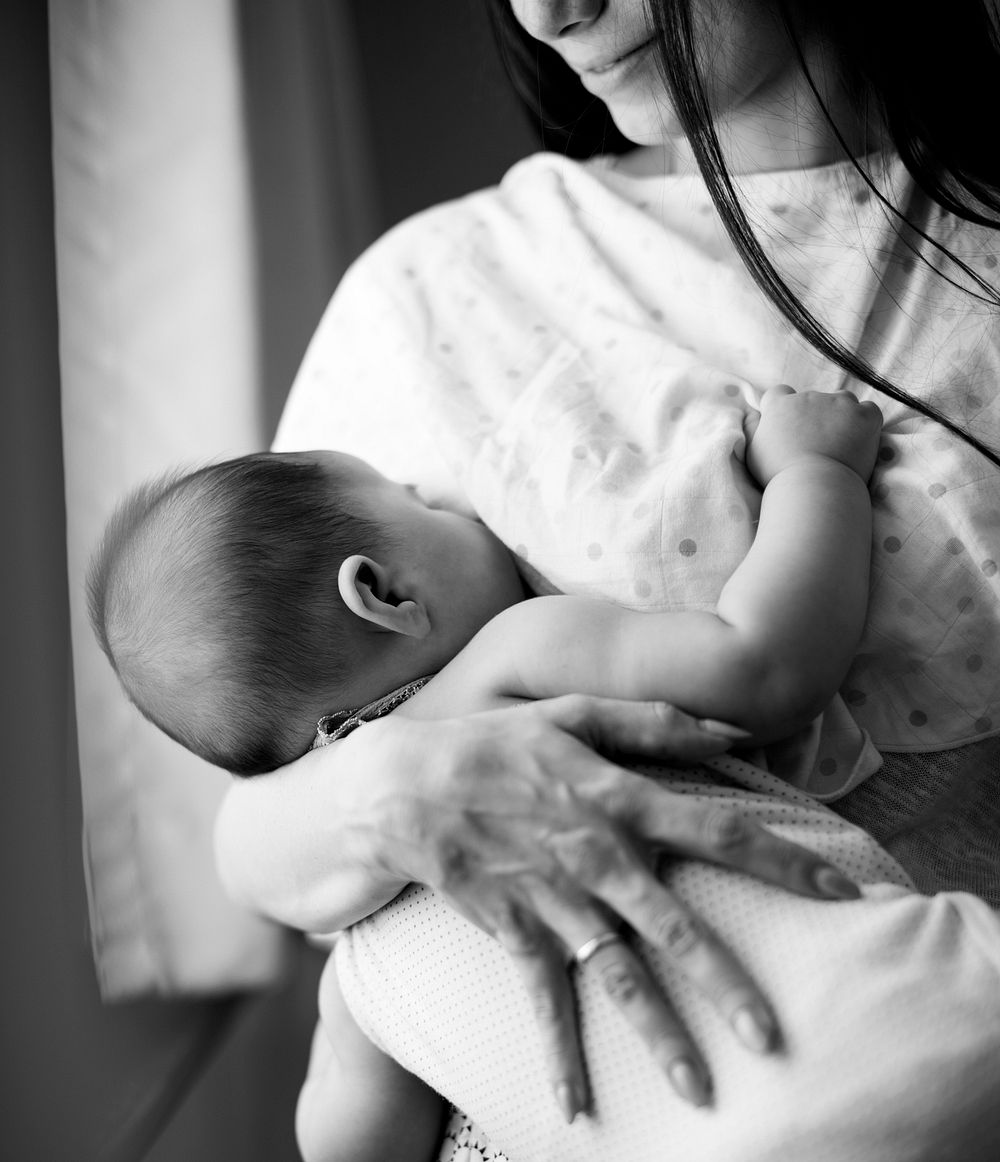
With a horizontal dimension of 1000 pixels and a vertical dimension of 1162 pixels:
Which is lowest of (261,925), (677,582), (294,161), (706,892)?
(261,925)

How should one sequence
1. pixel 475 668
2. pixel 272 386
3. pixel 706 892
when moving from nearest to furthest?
pixel 706 892
pixel 475 668
pixel 272 386

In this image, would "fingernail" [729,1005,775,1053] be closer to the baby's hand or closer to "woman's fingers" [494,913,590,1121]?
"woman's fingers" [494,913,590,1121]

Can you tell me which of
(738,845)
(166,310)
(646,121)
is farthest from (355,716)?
(166,310)

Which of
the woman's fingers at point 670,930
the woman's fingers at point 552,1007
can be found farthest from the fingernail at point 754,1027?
the woman's fingers at point 552,1007

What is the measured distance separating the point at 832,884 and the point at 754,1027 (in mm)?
103

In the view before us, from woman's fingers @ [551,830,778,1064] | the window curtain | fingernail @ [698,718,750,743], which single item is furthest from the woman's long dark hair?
the window curtain

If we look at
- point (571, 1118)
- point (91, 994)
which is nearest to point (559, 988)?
point (571, 1118)

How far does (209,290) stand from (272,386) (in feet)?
1.00

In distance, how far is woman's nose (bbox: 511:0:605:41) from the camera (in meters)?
0.98

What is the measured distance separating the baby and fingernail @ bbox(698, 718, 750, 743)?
1 centimetres

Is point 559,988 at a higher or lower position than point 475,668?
lower

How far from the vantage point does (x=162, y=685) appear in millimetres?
902

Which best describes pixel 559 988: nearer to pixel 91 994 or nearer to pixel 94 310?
pixel 91 994

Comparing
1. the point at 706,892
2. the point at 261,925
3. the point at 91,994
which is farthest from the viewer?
the point at 261,925
